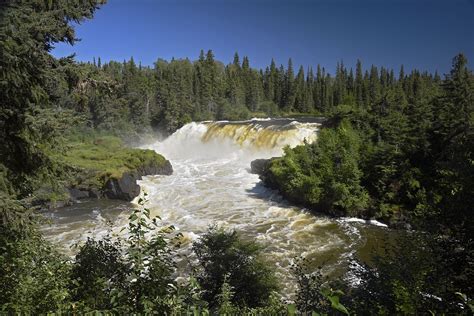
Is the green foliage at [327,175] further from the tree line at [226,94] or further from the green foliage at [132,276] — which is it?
the green foliage at [132,276]

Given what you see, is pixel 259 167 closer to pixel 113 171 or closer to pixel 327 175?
pixel 327 175

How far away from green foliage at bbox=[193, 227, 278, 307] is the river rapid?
6.58 feet

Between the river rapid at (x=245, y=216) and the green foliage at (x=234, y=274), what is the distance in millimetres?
2005

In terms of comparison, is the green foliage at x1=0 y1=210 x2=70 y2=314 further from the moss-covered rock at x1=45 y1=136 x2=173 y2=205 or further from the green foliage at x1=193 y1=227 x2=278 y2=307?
the moss-covered rock at x1=45 y1=136 x2=173 y2=205

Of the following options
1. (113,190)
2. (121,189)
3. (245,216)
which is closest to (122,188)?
(121,189)

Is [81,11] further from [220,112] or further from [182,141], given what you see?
[220,112]

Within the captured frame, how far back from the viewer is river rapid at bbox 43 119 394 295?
50.3ft

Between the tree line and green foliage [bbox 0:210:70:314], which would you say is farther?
the tree line

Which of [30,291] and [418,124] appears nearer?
[30,291]

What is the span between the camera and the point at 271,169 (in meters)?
24.9

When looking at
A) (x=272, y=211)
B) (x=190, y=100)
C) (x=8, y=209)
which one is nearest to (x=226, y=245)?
(x=8, y=209)

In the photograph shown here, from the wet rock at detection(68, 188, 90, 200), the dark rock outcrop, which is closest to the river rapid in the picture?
the dark rock outcrop

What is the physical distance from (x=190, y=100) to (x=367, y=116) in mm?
44065

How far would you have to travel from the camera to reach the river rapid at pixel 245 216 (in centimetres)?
1534
